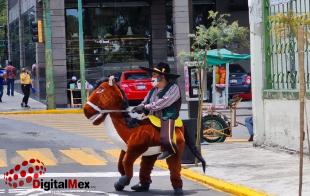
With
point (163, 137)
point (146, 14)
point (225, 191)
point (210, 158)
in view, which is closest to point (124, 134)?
point (163, 137)

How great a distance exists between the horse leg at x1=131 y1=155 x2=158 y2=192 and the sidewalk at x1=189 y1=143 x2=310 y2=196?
148cm

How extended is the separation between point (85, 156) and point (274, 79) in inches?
177

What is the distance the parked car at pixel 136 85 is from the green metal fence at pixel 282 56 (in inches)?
643

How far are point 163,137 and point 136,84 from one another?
865 inches

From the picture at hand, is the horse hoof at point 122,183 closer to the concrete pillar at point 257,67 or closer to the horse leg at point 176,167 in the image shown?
the horse leg at point 176,167

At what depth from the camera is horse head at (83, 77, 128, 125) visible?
10.7m

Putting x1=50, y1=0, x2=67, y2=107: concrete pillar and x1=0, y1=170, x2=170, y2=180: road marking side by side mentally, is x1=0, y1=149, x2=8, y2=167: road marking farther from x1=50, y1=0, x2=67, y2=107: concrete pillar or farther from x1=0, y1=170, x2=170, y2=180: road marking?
x1=50, y1=0, x2=67, y2=107: concrete pillar

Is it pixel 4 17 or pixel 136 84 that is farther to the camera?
pixel 4 17

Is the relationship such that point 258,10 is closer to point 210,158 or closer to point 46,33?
point 210,158

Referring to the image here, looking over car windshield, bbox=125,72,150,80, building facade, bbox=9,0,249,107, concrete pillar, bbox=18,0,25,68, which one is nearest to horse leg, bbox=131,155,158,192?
car windshield, bbox=125,72,150,80

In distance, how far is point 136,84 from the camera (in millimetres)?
32344

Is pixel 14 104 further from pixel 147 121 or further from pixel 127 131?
pixel 147 121

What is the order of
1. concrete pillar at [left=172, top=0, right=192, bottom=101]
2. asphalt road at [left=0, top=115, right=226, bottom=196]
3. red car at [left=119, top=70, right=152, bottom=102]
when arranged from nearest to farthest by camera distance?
asphalt road at [left=0, top=115, right=226, bottom=196] → red car at [left=119, top=70, right=152, bottom=102] → concrete pillar at [left=172, top=0, right=192, bottom=101]

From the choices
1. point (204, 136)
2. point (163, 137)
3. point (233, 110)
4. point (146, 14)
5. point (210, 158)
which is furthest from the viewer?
point (146, 14)
